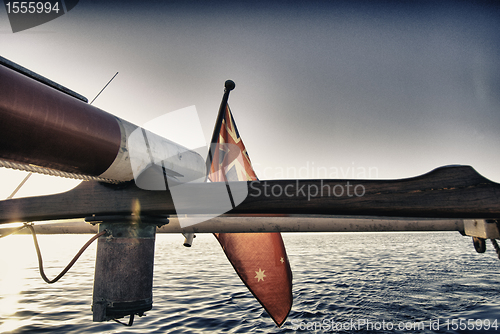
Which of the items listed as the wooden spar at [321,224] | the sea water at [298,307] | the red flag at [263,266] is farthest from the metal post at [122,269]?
the sea water at [298,307]

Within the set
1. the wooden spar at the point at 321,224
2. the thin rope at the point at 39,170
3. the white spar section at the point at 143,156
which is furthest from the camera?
the wooden spar at the point at 321,224

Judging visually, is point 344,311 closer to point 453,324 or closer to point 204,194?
point 453,324

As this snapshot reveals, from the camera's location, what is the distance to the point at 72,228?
4254 millimetres

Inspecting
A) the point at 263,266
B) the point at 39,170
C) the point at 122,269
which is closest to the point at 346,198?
the point at 122,269

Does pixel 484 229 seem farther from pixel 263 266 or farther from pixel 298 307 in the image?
pixel 298 307

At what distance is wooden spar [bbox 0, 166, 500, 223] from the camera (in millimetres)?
1401

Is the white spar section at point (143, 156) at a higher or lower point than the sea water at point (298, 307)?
higher

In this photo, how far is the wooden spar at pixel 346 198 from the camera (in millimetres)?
1401

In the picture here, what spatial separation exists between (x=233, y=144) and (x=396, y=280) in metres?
8.89

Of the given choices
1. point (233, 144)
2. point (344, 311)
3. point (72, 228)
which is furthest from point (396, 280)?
point (72, 228)

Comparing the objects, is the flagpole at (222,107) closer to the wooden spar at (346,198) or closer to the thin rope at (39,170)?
the wooden spar at (346,198)

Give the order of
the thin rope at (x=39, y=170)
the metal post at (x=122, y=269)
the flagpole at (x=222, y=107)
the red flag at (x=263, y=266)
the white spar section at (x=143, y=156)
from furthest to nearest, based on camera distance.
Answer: the flagpole at (x=222, y=107)
the red flag at (x=263, y=266)
the metal post at (x=122, y=269)
the white spar section at (x=143, y=156)
the thin rope at (x=39, y=170)

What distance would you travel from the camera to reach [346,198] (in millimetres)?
1494

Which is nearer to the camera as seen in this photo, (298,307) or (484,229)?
(484,229)
